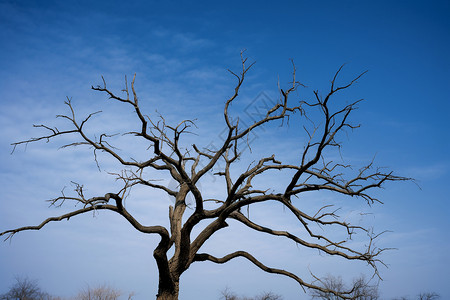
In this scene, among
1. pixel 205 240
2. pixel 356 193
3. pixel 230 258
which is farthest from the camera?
pixel 230 258

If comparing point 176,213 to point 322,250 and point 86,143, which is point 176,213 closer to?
point 86,143

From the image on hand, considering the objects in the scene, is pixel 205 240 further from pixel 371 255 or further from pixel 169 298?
pixel 371 255

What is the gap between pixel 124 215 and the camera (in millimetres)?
8297

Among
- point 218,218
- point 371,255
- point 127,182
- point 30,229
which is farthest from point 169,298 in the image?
point 371,255

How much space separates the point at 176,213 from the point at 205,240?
1.07 meters

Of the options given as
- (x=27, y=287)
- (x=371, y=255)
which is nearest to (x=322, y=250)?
(x=371, y=255)

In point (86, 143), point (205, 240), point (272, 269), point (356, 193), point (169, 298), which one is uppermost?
point (86, 143)

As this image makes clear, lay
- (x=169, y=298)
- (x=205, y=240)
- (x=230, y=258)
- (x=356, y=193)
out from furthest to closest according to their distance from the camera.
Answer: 1. (x=230, y=258)
2. (x=205, y=240)
3. (x=169, y=298)
4. (x=356, y=193)

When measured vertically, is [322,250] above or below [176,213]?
below

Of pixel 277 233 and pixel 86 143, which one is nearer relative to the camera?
pixel 86 143

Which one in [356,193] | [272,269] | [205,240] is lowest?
[272,269]

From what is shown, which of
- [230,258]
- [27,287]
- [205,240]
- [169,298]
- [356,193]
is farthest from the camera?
[27,287]

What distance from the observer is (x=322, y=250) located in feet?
28.9

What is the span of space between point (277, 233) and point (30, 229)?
18.1 feet
